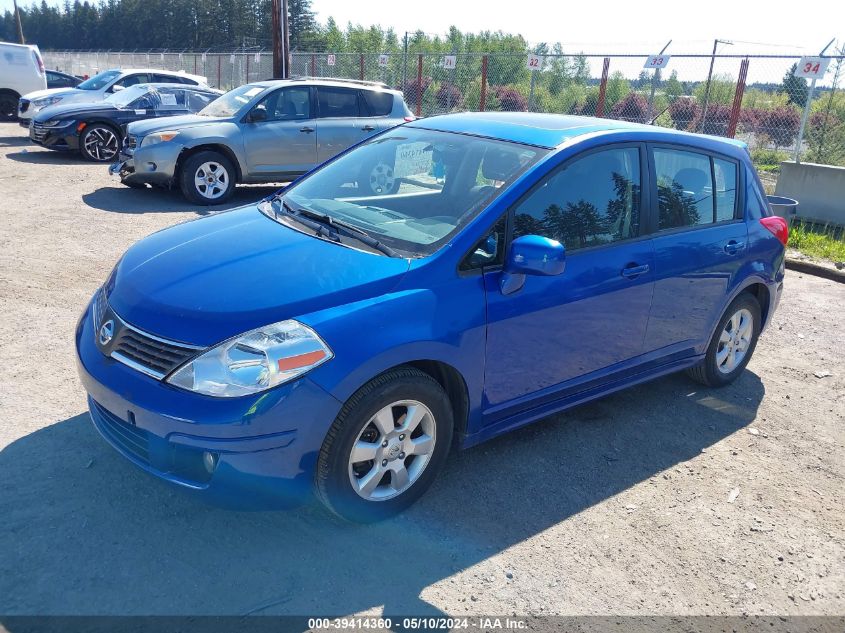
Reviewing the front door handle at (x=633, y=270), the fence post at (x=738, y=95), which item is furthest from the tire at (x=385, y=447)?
the fence post at (x=738, y=95)

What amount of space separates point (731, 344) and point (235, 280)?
3.56 meters

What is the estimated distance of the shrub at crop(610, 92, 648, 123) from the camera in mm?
14549

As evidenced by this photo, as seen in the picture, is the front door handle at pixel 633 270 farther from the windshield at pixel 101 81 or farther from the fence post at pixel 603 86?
the windshield at pixel 101 81

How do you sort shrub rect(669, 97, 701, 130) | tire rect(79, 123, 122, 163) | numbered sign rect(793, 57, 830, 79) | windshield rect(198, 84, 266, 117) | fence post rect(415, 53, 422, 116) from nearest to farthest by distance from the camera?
windshield rect(198, 84, 266, 117) → numbered sign rect(793, 57, 830, 79) → tire rect(79, 123, 122, 163) → shrub rect(669, 97, 701, 130) → fence post rect(415, 53, 422, 116)

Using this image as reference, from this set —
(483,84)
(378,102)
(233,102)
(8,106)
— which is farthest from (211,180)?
(8,106)

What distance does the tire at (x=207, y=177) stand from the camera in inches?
394

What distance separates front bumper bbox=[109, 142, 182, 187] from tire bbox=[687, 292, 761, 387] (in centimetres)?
758

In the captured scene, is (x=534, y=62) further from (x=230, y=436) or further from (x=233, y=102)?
(x=230, y=436)

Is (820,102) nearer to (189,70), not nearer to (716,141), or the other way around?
(716,141)

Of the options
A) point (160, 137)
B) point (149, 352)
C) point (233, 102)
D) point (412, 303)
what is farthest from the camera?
point (233, 102)

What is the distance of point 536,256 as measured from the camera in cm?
335

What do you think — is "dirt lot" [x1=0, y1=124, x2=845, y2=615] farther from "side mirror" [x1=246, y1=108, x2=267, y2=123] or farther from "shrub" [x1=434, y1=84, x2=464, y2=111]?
"shrub" [x1=434, y1=84, x2=464, y2=111]

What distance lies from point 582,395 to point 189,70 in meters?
32.2

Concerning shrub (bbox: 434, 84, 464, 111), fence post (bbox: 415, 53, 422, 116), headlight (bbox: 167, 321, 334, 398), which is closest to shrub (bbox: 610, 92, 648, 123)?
shrub (bbox: 434, 84, 464, 111)
